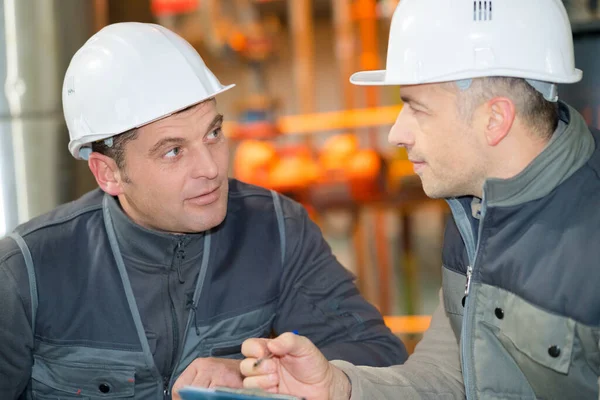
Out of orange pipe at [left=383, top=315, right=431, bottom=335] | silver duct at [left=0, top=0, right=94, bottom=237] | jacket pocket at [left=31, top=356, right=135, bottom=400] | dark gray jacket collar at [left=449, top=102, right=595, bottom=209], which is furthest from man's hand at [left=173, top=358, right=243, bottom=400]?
orange pipe at [left=383, top=315, right=431, bottom=335]

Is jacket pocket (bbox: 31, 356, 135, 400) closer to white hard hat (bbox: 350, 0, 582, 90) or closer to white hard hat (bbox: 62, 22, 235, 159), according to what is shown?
white hard hat (bbox: 62, 22, 235, 159)

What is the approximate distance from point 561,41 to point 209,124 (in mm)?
950

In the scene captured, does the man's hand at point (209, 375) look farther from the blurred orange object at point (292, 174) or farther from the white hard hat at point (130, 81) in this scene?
the blurred orange object at point (292, 174)

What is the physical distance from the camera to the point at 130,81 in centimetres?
231

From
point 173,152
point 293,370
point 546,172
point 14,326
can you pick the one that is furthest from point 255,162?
point 546,172

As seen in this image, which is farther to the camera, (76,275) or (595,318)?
(76,275)

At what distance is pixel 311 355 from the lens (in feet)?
6.06

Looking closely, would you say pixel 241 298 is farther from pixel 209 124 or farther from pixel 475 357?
pixel 475 357

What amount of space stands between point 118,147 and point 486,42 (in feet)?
3.52

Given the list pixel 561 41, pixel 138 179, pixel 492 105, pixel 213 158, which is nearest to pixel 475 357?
pixel 492 105

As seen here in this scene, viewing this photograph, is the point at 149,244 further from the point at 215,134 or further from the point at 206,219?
the point at 215,134

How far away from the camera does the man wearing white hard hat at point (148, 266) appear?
7.64ft

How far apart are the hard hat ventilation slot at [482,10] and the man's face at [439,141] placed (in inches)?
6.7

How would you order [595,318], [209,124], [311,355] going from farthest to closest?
[209,124] < [311,355] < [595,318]
